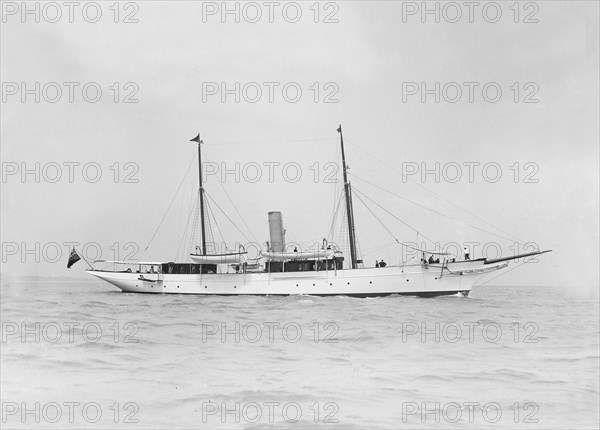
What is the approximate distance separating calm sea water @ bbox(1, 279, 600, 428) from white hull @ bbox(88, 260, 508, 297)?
48.7 feet

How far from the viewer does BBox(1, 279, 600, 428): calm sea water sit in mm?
10734

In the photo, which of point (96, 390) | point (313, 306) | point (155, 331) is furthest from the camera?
point (313, 306)

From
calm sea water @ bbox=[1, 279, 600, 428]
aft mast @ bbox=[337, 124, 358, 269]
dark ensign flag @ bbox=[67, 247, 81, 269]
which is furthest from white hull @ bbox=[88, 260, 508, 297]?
calm sea water @ bbox=[1, 279, 600, 428]

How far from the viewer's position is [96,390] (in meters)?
11.9

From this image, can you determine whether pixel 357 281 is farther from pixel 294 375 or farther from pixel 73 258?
pixel 294 375

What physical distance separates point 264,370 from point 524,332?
11.6 meters

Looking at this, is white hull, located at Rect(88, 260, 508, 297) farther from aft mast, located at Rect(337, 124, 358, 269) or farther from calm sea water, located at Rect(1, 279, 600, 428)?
calm sea water, located at Rect(1, 279, 600, 428)

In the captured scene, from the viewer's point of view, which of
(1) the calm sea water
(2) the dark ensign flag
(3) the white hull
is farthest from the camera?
(2) the dark ensign flag

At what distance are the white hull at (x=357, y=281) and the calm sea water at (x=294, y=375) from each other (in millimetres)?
14845

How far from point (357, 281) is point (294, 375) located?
81.0 feet

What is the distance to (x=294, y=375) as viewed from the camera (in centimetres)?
1342

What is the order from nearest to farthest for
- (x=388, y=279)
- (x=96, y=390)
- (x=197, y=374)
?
(x=96, y=390), (x=197, y=374), (x=388, y=279)

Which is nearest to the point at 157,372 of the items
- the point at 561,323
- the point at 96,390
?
the point at 96,390

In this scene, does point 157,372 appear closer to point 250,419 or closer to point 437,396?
point 250,419
